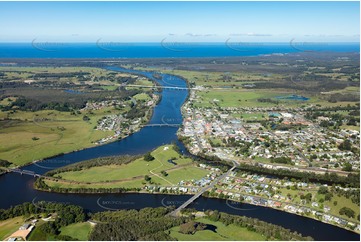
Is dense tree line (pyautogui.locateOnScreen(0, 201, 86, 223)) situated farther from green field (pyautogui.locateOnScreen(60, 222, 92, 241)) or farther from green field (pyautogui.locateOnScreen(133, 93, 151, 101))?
green field (pyautogui.locateOnScreen(133, 93, 151, 101))

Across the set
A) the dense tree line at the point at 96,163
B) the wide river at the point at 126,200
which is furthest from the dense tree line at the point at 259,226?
the dense tree line at the point at 96,163

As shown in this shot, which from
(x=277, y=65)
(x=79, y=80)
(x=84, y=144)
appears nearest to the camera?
(x=84, y=144)

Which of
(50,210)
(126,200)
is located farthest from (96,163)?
(50,210)

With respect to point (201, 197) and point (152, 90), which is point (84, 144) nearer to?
point (201, 197)

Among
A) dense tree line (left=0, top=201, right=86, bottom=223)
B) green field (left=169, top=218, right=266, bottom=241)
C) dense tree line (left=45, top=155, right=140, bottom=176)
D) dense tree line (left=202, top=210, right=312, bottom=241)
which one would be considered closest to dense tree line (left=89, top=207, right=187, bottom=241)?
green field (left=169, top=218, right=266, bottom=241)

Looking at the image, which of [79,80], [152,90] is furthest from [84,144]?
[79,80]

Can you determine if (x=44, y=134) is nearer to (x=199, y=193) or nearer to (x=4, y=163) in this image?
(x=4, y=163)

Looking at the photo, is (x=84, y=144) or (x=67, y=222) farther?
(x=84, y=144)
